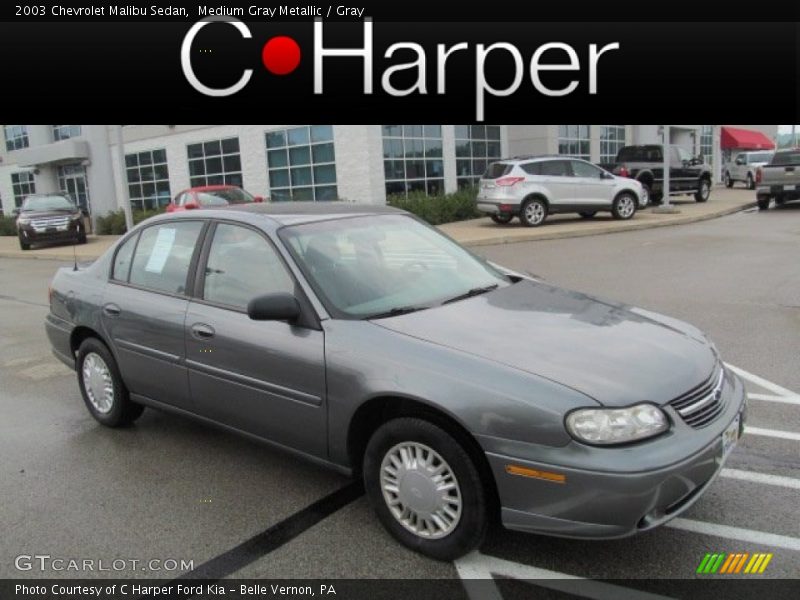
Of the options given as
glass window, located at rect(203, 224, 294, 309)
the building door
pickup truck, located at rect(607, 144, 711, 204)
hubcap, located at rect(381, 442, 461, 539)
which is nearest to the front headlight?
hubcap, located at rect(381, 442, 461, 539)

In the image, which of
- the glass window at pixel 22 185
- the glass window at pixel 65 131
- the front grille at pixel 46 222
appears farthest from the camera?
the glass window at pixel 22 185

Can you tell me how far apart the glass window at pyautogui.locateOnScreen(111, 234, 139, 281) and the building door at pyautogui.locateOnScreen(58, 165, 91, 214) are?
3182 centimetres

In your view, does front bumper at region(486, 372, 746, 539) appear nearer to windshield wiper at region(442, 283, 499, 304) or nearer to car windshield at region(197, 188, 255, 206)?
windshield wiper at region(442, 283, 499, 304)

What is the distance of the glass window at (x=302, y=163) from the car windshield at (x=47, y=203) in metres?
6.60

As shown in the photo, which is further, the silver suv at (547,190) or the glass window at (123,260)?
the silver suv at (547,190)

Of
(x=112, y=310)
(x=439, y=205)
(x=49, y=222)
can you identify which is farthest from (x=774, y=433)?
(x=49, y=222)

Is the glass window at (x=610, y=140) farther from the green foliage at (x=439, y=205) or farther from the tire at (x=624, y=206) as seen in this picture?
the tire at (x=624, y=206)

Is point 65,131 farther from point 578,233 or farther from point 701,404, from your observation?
point 701,404

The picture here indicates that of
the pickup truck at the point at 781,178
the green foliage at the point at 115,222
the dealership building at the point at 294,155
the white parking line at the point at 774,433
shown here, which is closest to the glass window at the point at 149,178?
the dealership building at the point at 294,155

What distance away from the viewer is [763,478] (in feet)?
12.6

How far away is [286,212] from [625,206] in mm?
16230

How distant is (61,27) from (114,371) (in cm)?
2430

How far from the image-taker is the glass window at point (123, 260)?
4.84 metres

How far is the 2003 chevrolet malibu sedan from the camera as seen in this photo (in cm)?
283
